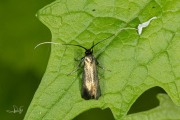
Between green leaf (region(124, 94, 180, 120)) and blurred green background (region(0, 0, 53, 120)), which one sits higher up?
blurred green background (region(0, 0, 53, 120))

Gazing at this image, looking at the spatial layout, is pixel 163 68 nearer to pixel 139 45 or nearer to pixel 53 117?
pixel 139 45

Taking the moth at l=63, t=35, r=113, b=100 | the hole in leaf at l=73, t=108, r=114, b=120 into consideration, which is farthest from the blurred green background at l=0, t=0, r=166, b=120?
the moth at l=63, t=35, r=113, b=100

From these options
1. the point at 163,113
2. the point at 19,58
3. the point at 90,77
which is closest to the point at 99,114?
the point at 163,113

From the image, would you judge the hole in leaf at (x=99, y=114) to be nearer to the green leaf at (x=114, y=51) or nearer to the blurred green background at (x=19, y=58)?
the blurred green background at (x=19, y=58)

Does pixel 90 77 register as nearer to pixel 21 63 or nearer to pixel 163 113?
pixel 163 113

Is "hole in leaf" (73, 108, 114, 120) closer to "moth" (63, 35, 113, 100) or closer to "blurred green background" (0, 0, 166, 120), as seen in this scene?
"blurred green background" (0, 0, 166, 120)

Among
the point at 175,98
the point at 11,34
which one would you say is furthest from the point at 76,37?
the point at 11,34
